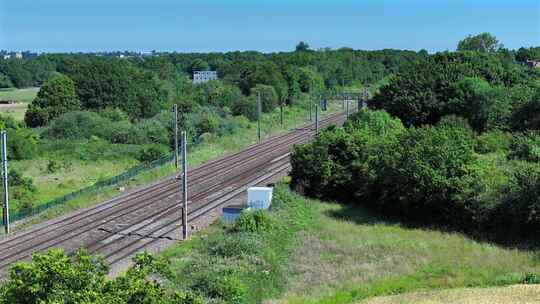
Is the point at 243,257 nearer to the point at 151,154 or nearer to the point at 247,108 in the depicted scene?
the point at 151,154

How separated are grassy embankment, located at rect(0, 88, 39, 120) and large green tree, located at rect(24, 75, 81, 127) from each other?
652 inches

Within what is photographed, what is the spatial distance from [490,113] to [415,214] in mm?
27602

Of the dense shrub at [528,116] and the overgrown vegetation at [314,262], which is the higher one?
the dense shrub at [528,116]

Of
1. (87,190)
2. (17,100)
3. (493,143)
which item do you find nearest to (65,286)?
(87,190)

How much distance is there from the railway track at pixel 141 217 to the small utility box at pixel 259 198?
331 centimetres

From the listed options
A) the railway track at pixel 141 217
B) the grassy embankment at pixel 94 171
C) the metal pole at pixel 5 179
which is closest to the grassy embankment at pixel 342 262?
the railway track at pixel 141 217

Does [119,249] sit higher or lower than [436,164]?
lower

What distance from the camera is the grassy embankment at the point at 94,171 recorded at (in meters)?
45.6

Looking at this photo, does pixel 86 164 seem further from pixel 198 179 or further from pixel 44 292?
pixel 44 292

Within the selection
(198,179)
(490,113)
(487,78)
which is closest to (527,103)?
(490,113)

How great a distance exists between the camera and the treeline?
34.4 meters

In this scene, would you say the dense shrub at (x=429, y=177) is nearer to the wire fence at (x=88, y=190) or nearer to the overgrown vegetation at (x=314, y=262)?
the overgrown vegetation at (x=314, y=262)

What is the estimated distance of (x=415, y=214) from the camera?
38031 mm

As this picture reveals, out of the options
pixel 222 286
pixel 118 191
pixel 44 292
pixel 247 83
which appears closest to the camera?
pixel 44 292
